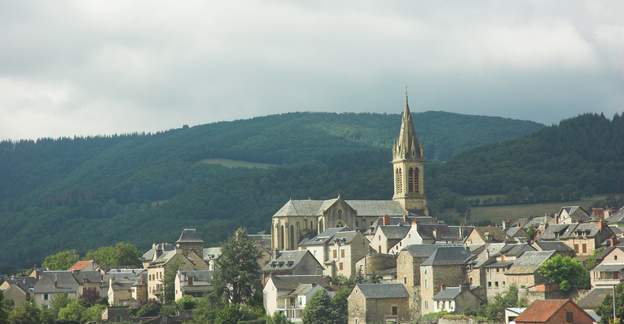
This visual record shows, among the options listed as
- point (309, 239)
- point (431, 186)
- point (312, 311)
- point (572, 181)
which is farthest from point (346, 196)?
point (312, 311)

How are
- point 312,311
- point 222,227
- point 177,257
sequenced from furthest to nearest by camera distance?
point 222,227, point 177,257, point 312,311

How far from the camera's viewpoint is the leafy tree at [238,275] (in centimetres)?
9962

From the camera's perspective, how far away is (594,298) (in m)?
78.5

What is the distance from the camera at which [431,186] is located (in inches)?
7224

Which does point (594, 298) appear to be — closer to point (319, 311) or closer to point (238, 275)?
point (319, 311)

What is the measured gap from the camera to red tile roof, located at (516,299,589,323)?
7375cm

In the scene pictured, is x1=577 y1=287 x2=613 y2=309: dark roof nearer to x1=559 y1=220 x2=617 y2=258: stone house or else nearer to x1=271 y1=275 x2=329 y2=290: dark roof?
x1=559 y1=220 x2=617 y2=258: stone house

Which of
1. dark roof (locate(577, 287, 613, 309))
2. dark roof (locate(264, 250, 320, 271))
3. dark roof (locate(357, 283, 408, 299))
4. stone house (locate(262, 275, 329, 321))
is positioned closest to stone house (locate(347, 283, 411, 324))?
dark roof (locate(357, 283, 408, 299))

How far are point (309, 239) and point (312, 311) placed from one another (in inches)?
1128

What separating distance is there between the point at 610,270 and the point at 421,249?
1621 centimetres

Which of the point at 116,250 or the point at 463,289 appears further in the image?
the point at 116,250

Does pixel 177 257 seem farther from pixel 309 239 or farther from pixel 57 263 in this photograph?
pixel 57 263

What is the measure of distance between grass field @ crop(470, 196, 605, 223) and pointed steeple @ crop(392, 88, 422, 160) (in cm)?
2894

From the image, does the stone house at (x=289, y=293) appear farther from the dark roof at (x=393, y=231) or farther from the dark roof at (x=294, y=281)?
the dark roof at (x=393, y=231)
